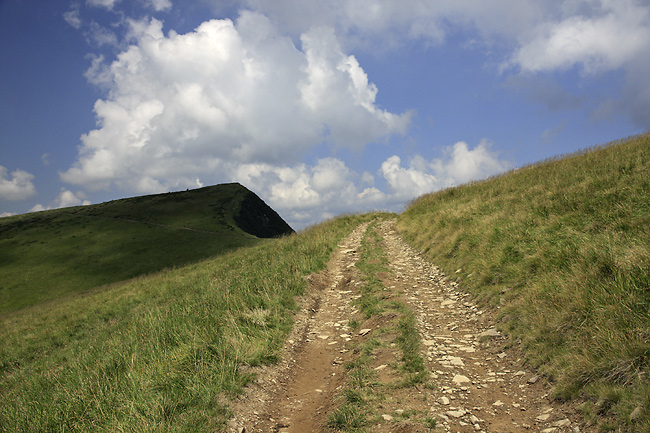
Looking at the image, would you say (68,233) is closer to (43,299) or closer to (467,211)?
(43,299)

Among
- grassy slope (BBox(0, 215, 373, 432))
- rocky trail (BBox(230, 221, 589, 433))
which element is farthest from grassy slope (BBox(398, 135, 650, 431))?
grassy slope (BBox(0, 215, 373, 432))

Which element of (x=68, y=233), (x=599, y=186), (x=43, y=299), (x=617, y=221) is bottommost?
(x=43, y=299)

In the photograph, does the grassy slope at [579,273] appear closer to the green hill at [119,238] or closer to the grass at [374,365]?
the grass at [374,365]

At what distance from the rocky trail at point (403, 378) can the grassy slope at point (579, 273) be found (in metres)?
0.54

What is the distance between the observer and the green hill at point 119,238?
2367 inches

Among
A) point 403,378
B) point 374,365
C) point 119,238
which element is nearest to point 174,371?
point 374,365

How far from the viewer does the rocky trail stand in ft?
16.0

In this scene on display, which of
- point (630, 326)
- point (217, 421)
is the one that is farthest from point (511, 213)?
point (217, 421)

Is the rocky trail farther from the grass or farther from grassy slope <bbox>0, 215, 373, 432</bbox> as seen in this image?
grassy slope <bbox>0, 215, 373, 432</bbox>

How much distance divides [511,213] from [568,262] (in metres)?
6.06

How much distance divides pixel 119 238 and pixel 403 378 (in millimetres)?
91763

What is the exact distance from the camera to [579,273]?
6340mm

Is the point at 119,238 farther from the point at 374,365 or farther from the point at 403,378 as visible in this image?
the point at 403,378

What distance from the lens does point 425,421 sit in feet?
15.7
